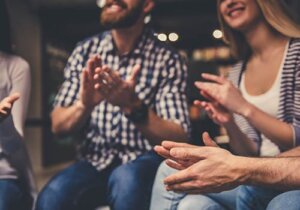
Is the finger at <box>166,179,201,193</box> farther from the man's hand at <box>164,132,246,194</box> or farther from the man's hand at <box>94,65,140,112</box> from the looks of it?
the man's hand at <box>94,65,140,112</box>

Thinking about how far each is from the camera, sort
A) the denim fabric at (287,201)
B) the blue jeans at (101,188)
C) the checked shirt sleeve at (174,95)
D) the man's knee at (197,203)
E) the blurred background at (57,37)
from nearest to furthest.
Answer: the denim fabric at (287,201)
the man's knee at (197,203)
the blue jeans at (101,188)
the checked shirt sleeve at (174,95)
the blurred background at (57,37)

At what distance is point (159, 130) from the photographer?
161cm

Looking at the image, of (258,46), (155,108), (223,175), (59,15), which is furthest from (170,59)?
(59,15)

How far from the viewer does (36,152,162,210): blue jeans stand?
1432mm

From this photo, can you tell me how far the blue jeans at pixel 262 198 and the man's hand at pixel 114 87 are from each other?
518mm

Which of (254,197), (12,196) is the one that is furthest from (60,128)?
(254,197)

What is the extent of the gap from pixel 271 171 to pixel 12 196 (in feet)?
2.61

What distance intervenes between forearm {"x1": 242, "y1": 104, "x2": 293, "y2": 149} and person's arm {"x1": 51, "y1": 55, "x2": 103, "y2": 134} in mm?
536

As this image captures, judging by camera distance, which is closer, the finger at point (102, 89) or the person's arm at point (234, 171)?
the person's arm at point (234, 171)

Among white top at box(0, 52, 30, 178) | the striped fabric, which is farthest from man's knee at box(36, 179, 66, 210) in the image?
the striped fabric

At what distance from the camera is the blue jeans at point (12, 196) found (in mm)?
1296

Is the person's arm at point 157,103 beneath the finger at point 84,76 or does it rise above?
beneath

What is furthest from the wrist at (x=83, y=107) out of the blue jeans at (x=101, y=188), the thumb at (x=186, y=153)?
the thumb at (x=186, y=153)

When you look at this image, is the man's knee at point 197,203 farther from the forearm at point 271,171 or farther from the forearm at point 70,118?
the forearm at point 70,118
